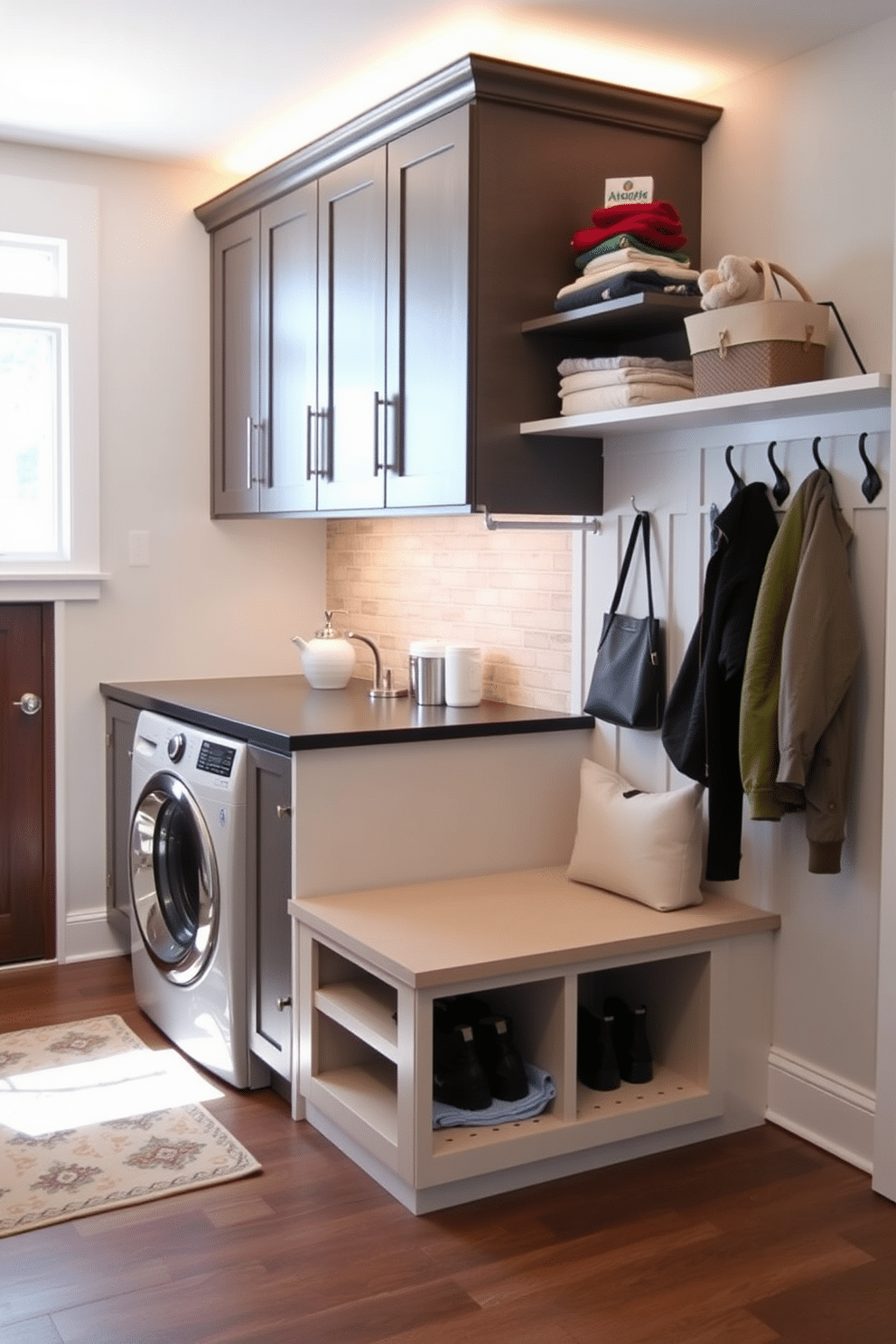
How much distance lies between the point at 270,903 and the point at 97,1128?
0.60m

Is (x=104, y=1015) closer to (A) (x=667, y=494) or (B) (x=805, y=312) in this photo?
(A) (x=667, y=494)

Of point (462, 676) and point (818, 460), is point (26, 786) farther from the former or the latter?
point (818, 460)

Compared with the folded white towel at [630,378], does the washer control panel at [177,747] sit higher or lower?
lower

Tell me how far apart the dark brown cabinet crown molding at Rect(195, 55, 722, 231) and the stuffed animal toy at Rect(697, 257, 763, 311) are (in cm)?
64

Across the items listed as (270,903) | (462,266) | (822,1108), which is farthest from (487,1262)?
(462,266)

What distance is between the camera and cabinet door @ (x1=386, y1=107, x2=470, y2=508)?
305 centimetres

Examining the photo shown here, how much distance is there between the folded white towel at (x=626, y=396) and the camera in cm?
290

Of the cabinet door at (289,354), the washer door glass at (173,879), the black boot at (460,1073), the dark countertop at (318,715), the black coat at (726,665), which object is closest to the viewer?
the black boot at (460,1073)

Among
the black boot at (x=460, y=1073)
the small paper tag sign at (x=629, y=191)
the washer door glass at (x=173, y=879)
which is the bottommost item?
the black boot at (x=460, y=1073)

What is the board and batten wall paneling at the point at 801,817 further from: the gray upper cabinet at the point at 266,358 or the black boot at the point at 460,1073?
the gray upper cabinet at the point at 266,358

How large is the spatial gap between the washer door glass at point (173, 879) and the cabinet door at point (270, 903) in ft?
0.51

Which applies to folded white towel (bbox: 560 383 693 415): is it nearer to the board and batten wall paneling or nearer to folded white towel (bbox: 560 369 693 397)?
folded white towel (bbox: 560 369 693 397)

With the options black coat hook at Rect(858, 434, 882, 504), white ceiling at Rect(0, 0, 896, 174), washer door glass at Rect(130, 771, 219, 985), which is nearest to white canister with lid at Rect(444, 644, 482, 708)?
washer door glass at Rect(130, 771, 219, 985)

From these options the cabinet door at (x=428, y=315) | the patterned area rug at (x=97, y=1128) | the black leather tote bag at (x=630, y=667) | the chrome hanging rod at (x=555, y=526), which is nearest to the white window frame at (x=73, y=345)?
the cabinet door at (x=428, y=315)
